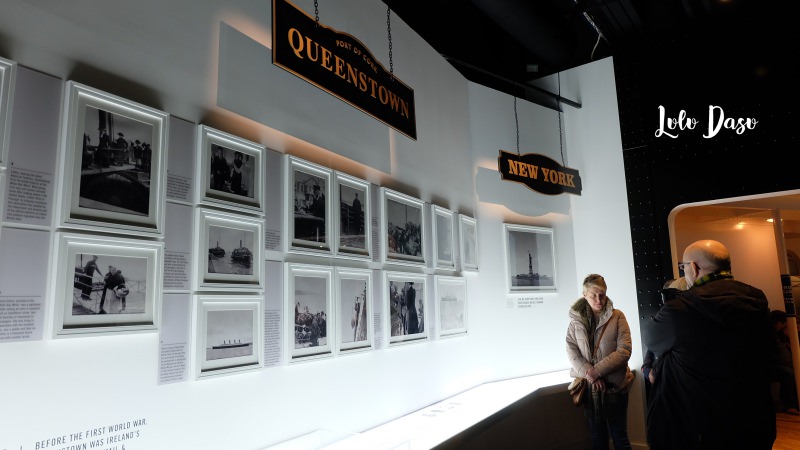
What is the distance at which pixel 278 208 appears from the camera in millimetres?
2562

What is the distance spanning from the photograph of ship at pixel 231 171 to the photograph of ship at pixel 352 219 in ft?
2.29

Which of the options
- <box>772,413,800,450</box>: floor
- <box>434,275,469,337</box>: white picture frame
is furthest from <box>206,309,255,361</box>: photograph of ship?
<box>772,413,800,450</box>: floor

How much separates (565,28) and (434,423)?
3821 millimetres

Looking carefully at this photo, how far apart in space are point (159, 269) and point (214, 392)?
0.60m

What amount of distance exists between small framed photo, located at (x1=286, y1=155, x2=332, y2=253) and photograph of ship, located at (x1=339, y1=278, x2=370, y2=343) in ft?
0.98

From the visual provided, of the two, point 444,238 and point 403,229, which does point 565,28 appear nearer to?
point 444,238

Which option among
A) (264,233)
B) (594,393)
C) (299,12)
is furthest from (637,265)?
(299,12)

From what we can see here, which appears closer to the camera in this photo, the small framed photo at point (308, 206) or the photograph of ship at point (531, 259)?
the small framed photo at point (308, 206)

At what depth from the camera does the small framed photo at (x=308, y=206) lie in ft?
8.59

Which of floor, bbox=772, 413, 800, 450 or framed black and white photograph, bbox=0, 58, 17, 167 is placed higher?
framed black and white photograph, bbox=0, 58, 17, 167

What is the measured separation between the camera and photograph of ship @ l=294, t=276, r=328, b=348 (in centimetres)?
260

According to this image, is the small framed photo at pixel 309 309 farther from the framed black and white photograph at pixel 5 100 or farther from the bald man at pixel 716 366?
the bald man at pixel 716 366

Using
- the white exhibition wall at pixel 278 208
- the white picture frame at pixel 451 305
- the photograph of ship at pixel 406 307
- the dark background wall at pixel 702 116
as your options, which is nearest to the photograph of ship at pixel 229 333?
the white exhibition wall at pixel 278 208

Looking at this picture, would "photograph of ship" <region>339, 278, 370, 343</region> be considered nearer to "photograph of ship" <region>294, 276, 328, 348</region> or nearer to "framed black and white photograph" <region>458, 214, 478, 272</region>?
"photograph of ship" <region>294, 276, 328, 348</region>
